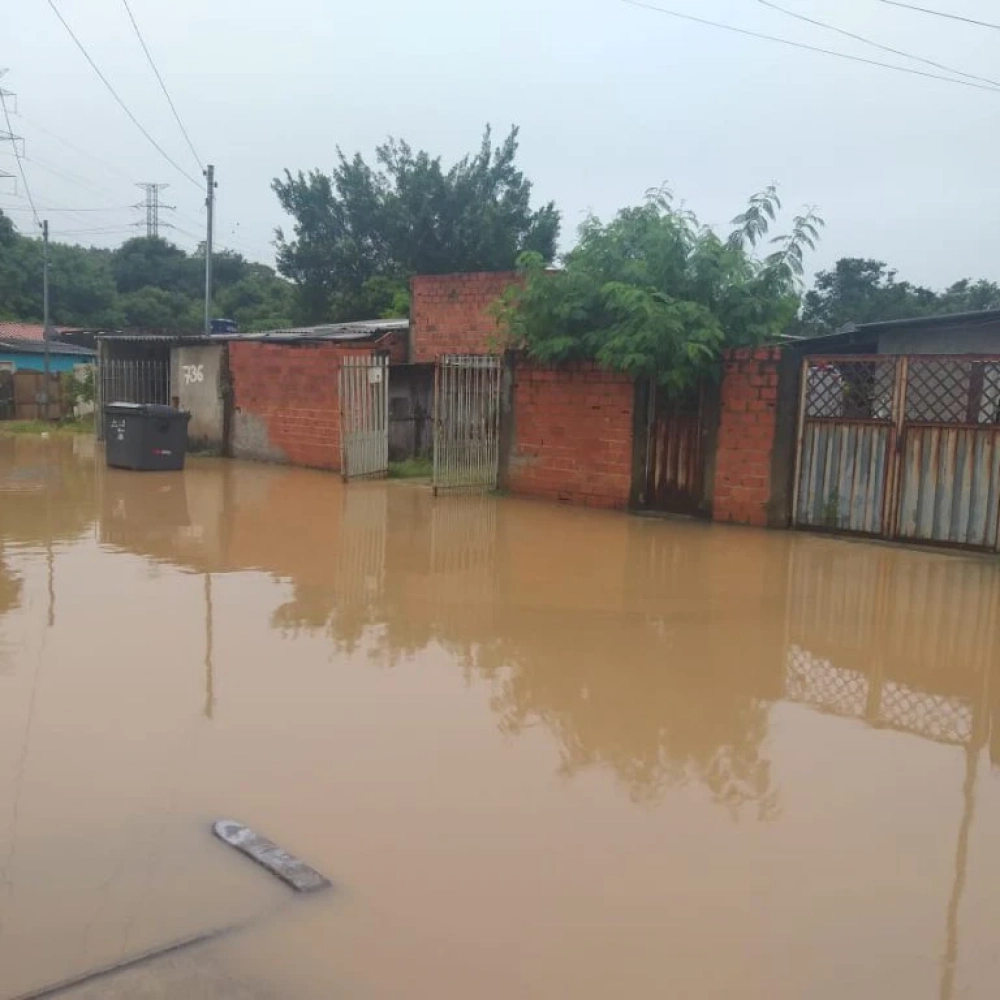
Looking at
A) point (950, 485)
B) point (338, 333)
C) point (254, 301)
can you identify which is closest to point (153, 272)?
point (254, 301)

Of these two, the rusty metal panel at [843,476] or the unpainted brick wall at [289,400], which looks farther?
the unpainted brick wall at [289,400]

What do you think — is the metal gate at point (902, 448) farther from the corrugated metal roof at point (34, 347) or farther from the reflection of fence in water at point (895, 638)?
the corrugated metal roof at point (34, 347)

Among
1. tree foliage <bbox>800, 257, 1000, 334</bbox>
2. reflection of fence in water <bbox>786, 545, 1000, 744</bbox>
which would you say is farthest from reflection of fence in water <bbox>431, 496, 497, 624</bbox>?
tree foliage <bbox>800, 257, 1000, 334</bbox>

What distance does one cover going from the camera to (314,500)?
13898 millimetres

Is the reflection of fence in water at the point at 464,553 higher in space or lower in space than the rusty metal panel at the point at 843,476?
lower

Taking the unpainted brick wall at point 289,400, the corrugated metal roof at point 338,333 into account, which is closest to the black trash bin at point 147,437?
the unpainted brick wall at point 289,400

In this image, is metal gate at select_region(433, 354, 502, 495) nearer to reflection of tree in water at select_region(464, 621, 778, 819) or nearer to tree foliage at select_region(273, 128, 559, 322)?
reflection of tree in water at select_region(464, 621, 778, 819)

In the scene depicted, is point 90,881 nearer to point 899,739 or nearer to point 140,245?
point 899,739

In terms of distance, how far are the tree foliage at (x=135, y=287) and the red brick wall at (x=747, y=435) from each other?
3168cm

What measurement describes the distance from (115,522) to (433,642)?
638 cm

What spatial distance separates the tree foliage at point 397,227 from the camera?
113 ft

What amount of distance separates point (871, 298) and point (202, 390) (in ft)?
86.1

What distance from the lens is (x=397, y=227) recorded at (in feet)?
115

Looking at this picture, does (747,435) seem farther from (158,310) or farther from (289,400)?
(158,310)
